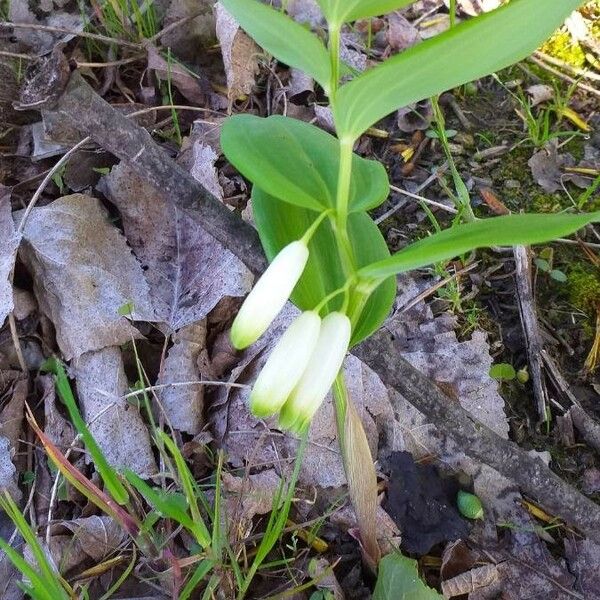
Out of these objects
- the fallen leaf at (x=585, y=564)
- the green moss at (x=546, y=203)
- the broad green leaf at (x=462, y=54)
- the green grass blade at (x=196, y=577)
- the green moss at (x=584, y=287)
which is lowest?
the fallen leaf at (x=585, y=564)

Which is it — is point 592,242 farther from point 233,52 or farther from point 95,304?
point 95,304

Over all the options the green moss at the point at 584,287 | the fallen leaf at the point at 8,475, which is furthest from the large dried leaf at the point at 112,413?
the green moss at the point at 584,287

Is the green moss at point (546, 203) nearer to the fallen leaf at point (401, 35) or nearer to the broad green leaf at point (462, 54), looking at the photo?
the fallen leaf at point (401, 35)

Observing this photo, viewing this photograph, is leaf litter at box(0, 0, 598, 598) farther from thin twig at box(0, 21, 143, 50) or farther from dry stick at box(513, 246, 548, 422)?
thin twig at box(0, 21, 143, 50)

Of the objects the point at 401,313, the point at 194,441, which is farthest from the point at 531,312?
the point at 194,441

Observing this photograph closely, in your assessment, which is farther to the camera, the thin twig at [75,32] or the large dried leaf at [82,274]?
the thin twig at [75,32]

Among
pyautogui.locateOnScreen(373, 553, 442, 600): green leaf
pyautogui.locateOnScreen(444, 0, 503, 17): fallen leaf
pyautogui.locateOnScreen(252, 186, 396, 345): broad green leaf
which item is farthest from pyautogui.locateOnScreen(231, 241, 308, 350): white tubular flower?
pyautogui.locateOnScreen(444, 0, 503, 17): fallen leaf

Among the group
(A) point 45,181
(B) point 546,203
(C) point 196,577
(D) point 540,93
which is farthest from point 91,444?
(D) point 540,93
